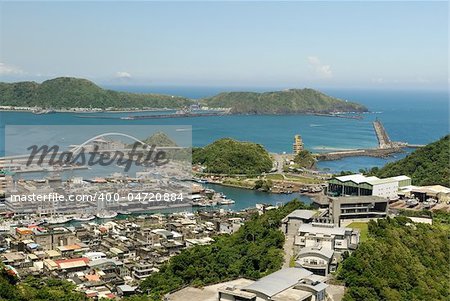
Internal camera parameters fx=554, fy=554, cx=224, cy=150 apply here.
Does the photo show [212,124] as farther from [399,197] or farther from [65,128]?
[399,197]

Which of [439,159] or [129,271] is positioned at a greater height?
[439,159]

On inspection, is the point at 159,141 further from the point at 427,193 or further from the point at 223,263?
the point at 223,263

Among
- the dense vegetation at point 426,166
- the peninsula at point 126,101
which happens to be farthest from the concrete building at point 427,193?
the peninsula at point 126,101

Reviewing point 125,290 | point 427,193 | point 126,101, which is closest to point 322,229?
point 125,290

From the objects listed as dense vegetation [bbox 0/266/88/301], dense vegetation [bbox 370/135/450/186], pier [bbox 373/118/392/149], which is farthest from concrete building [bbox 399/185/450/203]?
pier [bbox 373/118/392/149]

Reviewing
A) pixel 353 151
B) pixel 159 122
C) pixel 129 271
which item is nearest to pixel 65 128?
pixel 159 122

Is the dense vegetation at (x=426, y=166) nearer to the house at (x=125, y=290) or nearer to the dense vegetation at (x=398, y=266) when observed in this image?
the dense vegetation at (x=398, y=266)
